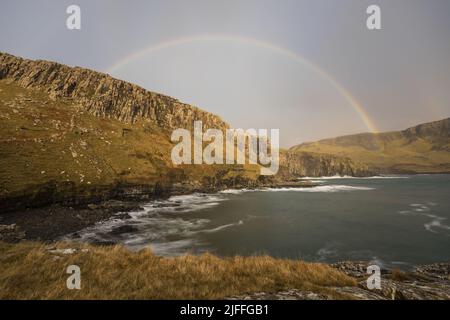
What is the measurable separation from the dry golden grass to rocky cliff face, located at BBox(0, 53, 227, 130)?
304 ft

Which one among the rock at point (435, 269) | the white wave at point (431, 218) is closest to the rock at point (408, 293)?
the rock at point (435, 269)

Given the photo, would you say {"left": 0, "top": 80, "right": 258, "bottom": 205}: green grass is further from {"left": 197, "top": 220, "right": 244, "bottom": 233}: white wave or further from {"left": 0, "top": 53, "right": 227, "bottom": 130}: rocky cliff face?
{"left": 197, "top": 220, "right": 244, "bottom": 233}: white wave

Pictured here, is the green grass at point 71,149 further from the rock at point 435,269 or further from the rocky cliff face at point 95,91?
the rock at point 435,269

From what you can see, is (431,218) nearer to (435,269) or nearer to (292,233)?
(292,233)

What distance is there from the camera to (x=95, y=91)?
10038 centimetres

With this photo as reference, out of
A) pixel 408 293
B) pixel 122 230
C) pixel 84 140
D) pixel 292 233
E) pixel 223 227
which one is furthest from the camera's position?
pixel 84 140

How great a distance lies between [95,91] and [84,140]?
133ft

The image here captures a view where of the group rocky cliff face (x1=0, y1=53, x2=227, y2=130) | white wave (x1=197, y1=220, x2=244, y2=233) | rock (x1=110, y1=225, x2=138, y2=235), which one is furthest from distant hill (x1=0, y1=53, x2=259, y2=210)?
white wave (x1=197, y1=220, x2=244, y2=233)

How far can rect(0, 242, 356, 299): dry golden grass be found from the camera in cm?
753

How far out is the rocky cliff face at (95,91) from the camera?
90.8 meters

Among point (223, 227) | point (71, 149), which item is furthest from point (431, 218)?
point (71, 149)

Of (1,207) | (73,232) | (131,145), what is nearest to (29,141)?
(1,207)
